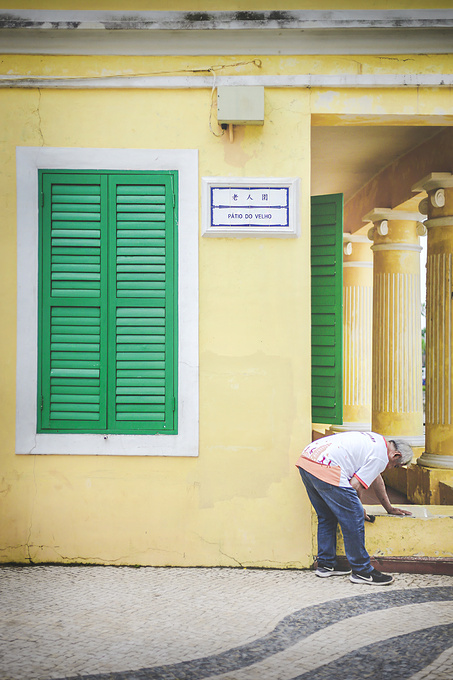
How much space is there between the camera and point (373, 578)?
16.5 ft

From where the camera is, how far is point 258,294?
215 inches

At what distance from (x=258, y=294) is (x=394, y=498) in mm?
3722

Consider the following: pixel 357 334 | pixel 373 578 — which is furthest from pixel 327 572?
pixel 357 334

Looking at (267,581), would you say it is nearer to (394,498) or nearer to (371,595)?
(371,595)

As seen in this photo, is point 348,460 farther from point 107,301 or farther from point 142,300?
point 107,301

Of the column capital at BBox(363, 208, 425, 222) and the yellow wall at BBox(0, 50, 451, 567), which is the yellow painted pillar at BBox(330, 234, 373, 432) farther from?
the yellow wall at BBox(0, 50, 451, 567)

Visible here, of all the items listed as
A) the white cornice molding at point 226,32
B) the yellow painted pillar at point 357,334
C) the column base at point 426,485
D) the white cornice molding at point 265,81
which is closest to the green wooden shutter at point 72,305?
the white cornice molding at point 265,81

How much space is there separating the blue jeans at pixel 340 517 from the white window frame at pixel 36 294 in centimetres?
99

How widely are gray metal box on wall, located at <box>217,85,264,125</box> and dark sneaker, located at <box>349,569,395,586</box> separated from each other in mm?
3445

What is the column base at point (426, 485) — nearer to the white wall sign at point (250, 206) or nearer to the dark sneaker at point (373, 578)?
the dark sneaker at point (373, 578)

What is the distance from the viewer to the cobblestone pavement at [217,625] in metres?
3.61

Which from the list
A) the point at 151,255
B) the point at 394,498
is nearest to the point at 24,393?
the point at 151,255

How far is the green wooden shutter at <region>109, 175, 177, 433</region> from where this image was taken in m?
5.46

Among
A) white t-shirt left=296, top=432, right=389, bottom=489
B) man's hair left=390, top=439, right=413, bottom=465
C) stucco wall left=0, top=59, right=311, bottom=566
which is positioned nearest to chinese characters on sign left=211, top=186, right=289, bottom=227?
stucco wall left=0, top=59, right=311, bottom=566
